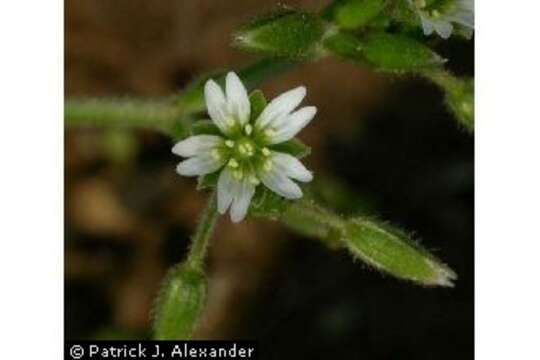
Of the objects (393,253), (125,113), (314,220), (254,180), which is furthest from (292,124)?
(125,113)

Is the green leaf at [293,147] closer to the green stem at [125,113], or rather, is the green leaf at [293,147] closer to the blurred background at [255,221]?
the green stem at [125,113]

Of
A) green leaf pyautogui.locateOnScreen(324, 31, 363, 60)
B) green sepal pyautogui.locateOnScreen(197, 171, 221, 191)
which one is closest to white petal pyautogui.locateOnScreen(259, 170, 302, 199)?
green sepal pyautogui.locateOnScreen(197, 171, 221, 191)

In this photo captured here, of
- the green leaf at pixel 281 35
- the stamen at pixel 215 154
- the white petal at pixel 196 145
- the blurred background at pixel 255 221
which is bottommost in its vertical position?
the blurred background at pixel 255 221

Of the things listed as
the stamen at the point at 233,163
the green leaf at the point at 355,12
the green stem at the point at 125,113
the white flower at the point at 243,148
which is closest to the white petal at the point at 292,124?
the white flower at the point at 243,148

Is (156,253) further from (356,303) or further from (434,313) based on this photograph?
(434,313)

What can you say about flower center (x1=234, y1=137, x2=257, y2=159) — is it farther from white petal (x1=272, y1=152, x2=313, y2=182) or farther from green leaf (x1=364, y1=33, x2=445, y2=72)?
green leaf (x1=364, y1=33, x2=445, y2=72)

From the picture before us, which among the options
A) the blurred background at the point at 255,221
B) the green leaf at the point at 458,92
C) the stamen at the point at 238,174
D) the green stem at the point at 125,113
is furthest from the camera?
the blurred background at the point at 255,221

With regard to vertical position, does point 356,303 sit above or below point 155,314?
below
